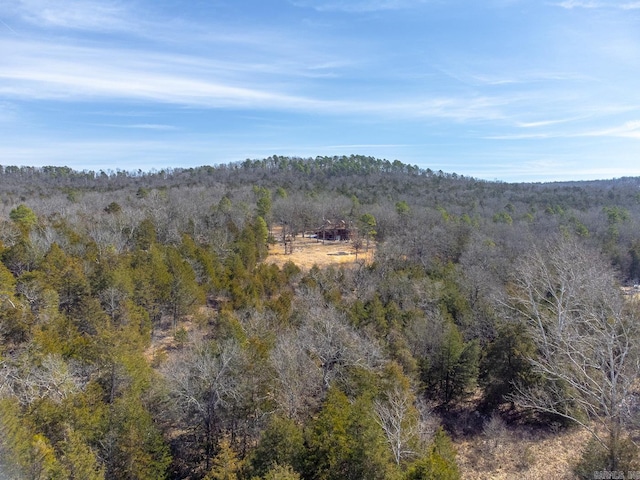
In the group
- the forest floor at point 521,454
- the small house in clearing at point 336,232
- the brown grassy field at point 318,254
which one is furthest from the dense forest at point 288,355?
the small house in clearing at point 336,232

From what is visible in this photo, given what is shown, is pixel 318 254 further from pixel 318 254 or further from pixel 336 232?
pixel 336 232

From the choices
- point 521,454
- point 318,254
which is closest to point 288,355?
point 521,454

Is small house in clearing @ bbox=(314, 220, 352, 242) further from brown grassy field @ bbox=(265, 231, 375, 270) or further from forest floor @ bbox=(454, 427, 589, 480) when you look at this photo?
forest floor @ bbox=(454, 427, 589, 480)

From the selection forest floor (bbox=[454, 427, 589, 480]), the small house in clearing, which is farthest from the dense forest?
the small house in clearing

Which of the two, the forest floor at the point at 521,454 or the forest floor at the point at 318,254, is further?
the forest floor at the point at 318,254

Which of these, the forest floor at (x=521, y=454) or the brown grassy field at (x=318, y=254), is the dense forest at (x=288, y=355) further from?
the brown grassy field at (x=318, y=254)

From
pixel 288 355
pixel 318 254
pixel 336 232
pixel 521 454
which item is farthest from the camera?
pixel 336 232

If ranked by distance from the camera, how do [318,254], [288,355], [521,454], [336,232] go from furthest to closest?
[336,232], [318,254], [521,454], [288,355]

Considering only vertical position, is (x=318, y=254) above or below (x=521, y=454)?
above
